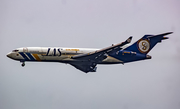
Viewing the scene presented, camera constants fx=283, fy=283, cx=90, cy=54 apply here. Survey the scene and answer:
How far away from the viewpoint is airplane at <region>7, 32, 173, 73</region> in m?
66.4

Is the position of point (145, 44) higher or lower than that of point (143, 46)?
higher

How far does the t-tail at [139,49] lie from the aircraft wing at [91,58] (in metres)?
4.29

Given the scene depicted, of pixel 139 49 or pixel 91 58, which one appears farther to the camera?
pixel 139 49

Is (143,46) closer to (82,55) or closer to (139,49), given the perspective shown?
(139,49)

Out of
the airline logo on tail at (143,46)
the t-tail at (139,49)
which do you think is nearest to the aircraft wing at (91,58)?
the t-tail at (139,49)

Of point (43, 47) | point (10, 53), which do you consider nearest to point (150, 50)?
point (43, 47)

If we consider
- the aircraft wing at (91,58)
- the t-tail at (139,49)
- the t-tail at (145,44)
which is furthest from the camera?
the t-tail at (145,44)

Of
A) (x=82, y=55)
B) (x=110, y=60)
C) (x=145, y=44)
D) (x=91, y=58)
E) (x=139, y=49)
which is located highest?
(x=145, y=44)

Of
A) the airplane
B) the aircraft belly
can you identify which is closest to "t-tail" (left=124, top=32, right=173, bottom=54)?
the airplane

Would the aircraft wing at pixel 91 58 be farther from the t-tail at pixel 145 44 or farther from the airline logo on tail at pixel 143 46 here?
the airline logo on tail at pixel 143 46

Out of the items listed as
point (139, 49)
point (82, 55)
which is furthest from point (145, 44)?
point (82, 55)

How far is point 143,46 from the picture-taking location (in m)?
70.4

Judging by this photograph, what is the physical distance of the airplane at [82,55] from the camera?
218 ft

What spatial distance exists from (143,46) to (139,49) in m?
1.33
